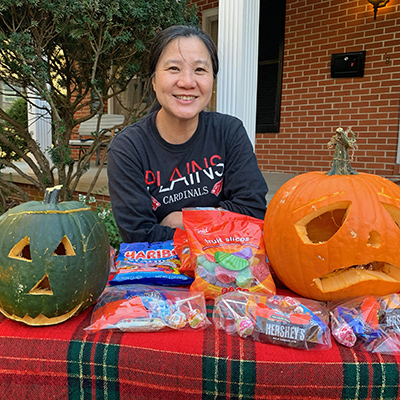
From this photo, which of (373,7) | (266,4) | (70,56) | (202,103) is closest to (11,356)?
(202,103)

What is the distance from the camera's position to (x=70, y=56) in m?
3.39

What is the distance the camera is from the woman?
1.58 meters

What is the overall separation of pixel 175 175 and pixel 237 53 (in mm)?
1442

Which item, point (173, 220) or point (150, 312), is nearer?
point (150, 312)

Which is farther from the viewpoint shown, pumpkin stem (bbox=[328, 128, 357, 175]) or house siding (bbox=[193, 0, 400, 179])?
house siding (bbox=[193, 0, 400, 179])

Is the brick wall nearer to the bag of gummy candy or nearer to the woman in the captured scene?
the woman

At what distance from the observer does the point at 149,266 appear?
1.20 meters

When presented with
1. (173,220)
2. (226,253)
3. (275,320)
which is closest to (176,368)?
(275,320)

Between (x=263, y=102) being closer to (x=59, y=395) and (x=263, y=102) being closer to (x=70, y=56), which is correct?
(x=70, y=56)

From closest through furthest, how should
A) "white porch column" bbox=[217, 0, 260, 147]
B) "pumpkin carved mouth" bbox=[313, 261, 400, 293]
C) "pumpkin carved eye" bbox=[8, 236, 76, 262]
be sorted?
"pumpkin carved eye" bbox=[8, 236, 76, 262]
"pumpkin carved mouth" bbox=[313, 261, 400, 293]
"white porch column" bbox=[217, 0, 260, 147]

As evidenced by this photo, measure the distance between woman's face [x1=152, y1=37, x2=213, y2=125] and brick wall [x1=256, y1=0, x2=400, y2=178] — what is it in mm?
3471

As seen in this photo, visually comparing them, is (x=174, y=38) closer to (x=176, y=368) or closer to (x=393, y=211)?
(x=393, y=211)

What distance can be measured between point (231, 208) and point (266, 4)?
5.06 meters

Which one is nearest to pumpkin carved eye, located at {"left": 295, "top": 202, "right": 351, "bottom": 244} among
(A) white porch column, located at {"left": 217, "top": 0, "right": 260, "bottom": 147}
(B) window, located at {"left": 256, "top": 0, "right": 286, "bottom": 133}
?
(A) white porch column, located at {"left": 217, "top": 0, "right": 260, "bottom": 147}
